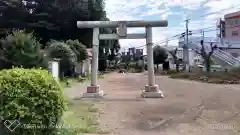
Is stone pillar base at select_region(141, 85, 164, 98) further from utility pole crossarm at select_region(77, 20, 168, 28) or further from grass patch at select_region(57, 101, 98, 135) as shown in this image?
grass patch at select_region(57, 101, 98, 135)

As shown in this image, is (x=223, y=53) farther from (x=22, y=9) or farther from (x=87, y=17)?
(x=22, y=9)

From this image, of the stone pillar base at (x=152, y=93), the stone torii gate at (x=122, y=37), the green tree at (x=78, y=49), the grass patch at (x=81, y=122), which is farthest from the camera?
the green tree at (x=78, y=49)

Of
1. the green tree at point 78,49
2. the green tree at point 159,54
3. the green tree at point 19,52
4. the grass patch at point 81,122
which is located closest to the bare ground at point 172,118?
the grass patch at point 81,122

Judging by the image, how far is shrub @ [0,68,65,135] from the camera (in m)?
3.82

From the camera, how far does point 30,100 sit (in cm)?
387

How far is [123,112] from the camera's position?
8.54 meters

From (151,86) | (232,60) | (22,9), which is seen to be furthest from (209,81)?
(22,9)

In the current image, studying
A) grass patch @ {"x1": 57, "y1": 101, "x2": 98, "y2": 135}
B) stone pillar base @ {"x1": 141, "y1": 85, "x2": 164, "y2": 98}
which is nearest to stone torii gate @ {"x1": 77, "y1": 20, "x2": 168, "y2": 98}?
stone pillar base @ {"x1": 141, "y1": 85, "x2": 164, "y2": 98}

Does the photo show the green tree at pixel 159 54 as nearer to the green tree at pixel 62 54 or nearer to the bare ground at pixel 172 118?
the green tree at pixel 62 54

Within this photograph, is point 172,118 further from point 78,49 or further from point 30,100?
point 78,49

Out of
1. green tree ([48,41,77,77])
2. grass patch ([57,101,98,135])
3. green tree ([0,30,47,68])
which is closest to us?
grass patch ([57,101,98,135])

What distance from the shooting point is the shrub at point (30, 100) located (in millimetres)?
3816

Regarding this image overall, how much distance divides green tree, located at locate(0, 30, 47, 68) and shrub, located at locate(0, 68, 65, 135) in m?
8.73

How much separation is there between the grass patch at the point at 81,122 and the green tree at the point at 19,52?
13.8 feet
